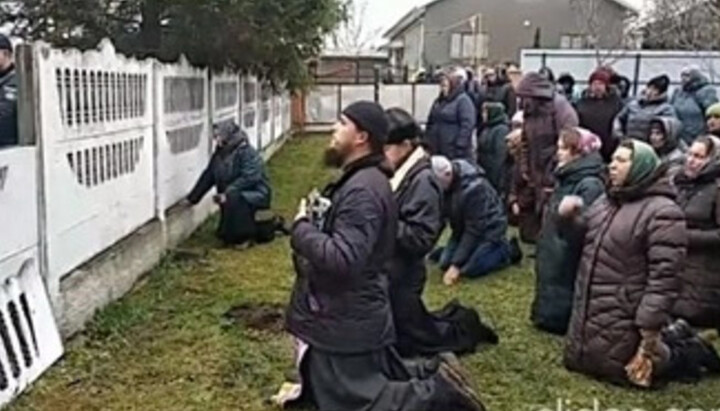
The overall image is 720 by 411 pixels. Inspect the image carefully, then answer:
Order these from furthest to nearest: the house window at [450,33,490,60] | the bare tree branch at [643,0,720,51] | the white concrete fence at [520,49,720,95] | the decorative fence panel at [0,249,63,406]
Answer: the house window at [450,33,490,60] → the bare tree branch at [643,0,720,51] → the white concrete fence at [520,49,720,95] → the decorative fence panel at [0,249,63,406]

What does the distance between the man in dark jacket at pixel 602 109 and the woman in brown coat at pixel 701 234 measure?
9.19 ft

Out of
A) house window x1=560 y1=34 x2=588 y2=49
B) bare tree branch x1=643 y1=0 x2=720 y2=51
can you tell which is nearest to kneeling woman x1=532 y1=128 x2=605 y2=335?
bare tree branch x1=643 y1=0 x2=720 y2=51

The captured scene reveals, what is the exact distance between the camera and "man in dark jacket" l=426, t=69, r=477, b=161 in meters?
10.1

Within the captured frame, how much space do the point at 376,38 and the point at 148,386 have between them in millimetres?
51591

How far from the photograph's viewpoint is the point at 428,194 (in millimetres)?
5148

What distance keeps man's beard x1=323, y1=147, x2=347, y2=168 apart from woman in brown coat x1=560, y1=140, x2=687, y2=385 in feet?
5.32

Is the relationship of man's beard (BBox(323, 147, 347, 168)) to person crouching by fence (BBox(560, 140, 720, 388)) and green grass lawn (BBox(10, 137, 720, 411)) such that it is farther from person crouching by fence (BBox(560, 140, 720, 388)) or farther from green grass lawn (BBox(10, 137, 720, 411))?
person crouching by fence (BBox(560, 140, 720, 388))

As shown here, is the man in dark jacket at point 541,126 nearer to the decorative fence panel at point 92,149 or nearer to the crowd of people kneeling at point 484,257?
the crowd of people kneeling at point 484,257

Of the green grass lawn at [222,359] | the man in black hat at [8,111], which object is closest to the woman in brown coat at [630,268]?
the green grass lawn at [222,359]

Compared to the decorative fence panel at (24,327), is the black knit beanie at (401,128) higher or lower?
higher

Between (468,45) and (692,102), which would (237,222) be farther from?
(468,45)

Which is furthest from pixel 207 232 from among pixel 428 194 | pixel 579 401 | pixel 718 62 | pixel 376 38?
pixel 376 38

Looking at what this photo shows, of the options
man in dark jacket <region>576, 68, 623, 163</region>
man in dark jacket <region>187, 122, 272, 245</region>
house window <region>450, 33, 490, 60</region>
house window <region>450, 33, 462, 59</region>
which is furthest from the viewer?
house window <region>450, 33, 462, 59</region>

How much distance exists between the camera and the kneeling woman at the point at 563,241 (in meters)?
5.84
